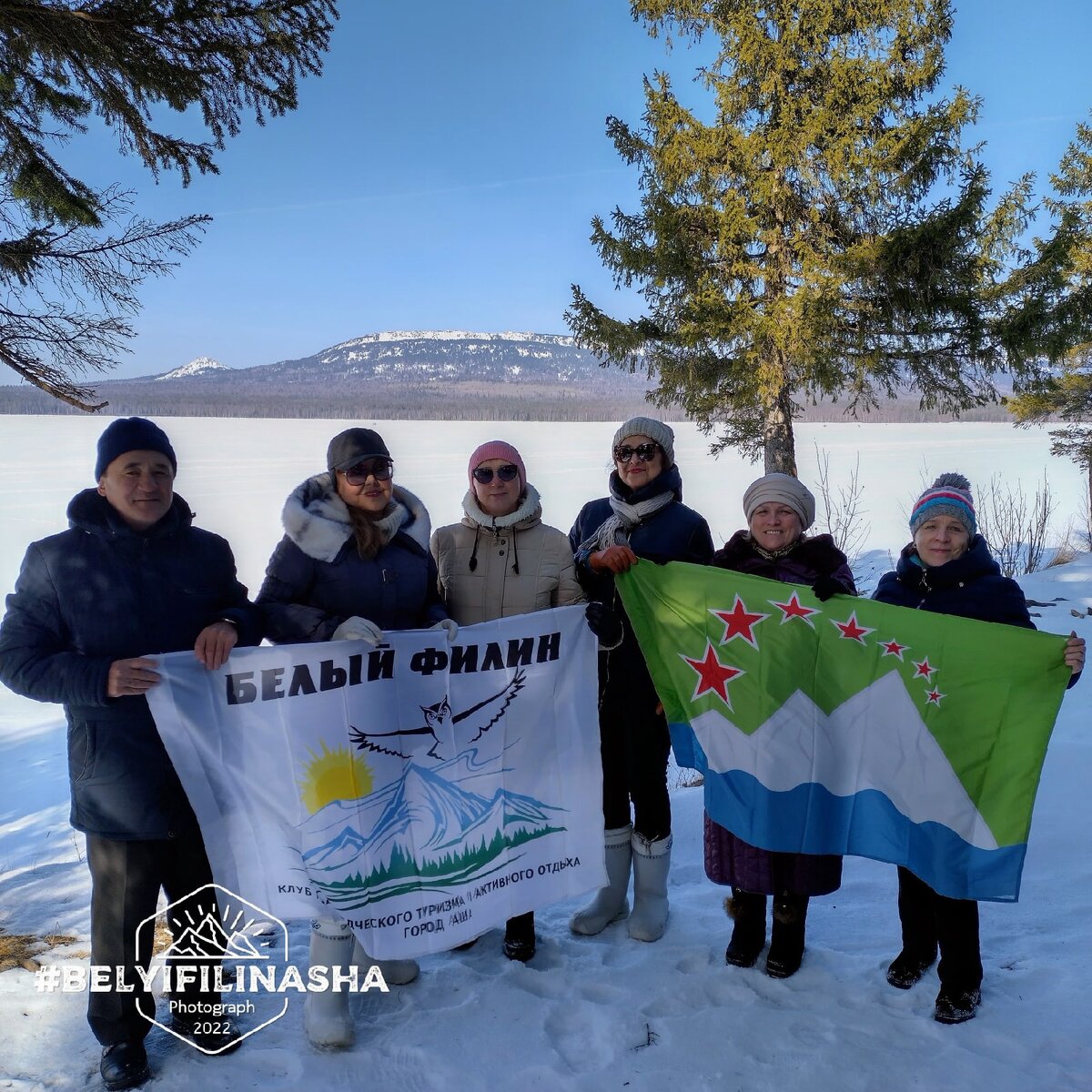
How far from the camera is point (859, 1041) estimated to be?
2.78 m

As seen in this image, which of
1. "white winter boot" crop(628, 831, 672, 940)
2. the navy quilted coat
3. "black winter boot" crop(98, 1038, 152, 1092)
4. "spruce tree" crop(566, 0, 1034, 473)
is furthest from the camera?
"spruce tree" crop(566, 0, 1034, 473)

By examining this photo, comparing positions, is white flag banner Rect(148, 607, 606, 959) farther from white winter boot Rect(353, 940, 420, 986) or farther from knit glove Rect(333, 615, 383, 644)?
white winter boot Rect(353, 940, 420, 986)

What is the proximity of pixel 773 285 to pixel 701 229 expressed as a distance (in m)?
1.24


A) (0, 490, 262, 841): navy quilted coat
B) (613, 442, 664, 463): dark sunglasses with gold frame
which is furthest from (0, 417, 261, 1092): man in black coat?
(613, 442, 664, 463): dark sunglasses with gold frame

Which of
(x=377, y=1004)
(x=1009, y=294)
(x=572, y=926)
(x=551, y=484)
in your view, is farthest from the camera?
(x=551, y=484)

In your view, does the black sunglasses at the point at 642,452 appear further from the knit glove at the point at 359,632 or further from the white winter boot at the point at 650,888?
the white winter boot at the point at 650,888

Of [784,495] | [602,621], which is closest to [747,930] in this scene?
[602,621]

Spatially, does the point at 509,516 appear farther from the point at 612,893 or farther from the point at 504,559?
the point at 612,893

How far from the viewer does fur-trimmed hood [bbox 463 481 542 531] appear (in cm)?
317

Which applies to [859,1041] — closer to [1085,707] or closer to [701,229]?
[1085,707]

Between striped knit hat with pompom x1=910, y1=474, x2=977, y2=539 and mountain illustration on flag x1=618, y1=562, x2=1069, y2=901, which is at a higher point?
striped knit hat with pompom x1=910, y1=474, x2=977, y2=539

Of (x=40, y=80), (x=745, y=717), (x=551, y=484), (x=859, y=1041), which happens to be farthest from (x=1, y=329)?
(x=551, y=484)

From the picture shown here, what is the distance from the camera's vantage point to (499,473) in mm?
3150

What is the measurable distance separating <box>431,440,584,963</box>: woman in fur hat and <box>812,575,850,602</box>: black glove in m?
1.00
